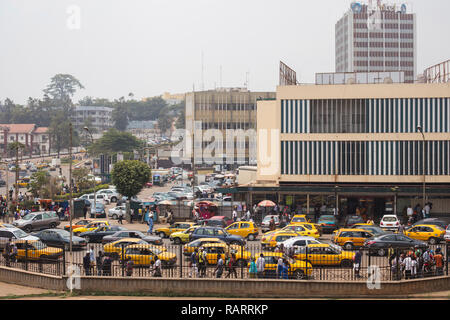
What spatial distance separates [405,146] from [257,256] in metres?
27.6

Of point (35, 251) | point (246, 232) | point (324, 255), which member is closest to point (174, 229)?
point (246, 232)

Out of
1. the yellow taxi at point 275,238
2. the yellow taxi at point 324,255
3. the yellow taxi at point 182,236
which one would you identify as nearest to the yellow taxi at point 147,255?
the yellow taxi at point 324,255

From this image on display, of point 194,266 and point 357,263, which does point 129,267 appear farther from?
point 357,263

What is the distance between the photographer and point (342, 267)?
977 inches

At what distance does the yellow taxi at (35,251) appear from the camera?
26.8 metres

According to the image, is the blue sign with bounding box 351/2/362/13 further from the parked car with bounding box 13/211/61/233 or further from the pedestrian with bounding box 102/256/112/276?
the pedestrian with bounding box 102/256/112/276

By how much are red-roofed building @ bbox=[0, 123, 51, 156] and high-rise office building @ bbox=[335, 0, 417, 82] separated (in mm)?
86136

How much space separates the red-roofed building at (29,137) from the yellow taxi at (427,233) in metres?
140

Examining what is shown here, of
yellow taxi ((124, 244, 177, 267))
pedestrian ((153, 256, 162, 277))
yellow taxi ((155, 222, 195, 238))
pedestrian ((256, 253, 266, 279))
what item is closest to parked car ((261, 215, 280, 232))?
yellow taxi ((155, 222, 195, 238))

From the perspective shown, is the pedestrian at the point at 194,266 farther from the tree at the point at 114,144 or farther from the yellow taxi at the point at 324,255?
the tree at the point at 114,144

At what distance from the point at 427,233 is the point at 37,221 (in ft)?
83.3

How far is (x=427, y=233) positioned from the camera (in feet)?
112
